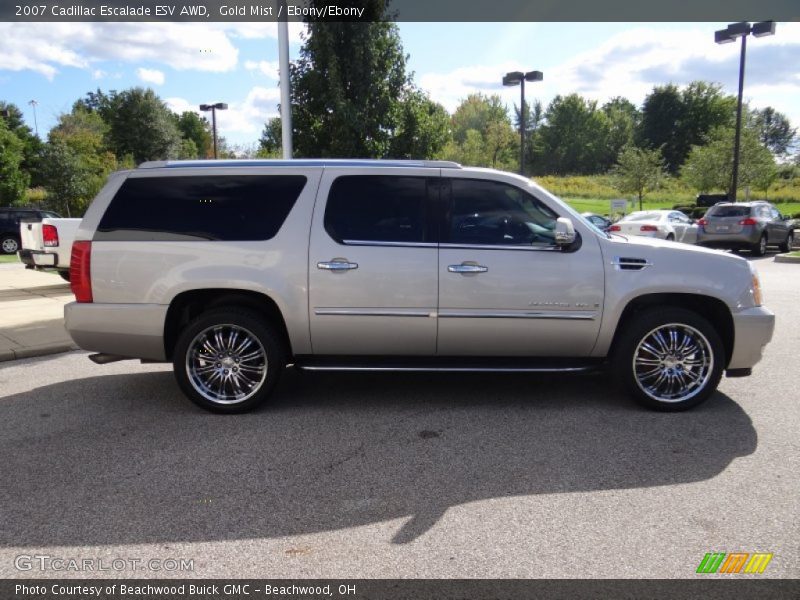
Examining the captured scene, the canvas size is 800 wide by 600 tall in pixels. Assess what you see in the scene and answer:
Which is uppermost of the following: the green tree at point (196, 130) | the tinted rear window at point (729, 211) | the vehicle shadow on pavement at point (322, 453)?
the green tree at point (196, 130)

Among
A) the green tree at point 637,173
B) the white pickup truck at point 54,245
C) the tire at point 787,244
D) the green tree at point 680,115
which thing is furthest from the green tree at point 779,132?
the white pickup truck at point 54,245

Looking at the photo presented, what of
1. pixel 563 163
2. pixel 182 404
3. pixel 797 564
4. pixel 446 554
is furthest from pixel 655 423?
pixel 563 163

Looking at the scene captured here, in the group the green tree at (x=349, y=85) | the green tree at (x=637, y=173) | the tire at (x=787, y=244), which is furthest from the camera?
the green tree at (x=637, y=173)

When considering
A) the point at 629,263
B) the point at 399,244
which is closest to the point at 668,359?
the point at 629,263

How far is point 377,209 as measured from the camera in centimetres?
509

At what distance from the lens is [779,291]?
38.5 ft

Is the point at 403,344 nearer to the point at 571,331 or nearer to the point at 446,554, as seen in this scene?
the point at 571,331

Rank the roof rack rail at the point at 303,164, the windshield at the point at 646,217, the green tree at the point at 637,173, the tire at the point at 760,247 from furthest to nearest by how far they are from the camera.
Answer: the green tree at the point at 637,173
the windshield at the point at 646,217
the tire at the point at 760,247
the roof rack rail at the point at 303,164

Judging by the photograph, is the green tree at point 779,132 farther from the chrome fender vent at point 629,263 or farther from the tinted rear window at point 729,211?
the chrome fender vent at point 629,263

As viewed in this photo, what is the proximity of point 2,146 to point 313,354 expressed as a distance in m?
37.1

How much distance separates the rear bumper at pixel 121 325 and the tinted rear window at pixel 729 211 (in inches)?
759

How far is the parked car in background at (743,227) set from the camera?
19547 millimetres

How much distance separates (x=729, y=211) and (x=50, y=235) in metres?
18.5

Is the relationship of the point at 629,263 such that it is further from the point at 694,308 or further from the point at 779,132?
the point at 779,132
